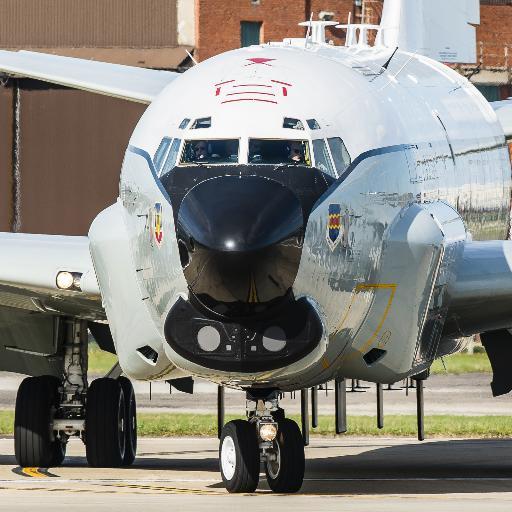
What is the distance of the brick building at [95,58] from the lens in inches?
2362

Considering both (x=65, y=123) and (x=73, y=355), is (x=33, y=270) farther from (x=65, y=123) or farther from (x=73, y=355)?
(x=65, y=123)

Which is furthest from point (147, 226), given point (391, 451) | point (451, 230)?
point (391, 451)

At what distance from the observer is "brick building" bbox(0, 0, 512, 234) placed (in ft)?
197

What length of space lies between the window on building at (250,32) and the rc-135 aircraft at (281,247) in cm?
4603

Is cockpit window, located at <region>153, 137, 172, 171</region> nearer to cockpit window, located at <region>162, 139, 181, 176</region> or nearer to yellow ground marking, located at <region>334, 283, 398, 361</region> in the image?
cockpit window, located at <region>162, 139, 181, 176</region>

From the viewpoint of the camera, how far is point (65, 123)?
60.0 metres

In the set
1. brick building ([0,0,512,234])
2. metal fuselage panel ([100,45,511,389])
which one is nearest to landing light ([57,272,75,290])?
metal fuselage panel ([100,45,511,389])

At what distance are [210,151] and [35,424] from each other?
697 centimetres

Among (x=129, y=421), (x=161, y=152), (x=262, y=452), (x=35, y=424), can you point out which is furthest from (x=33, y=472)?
(x=161, y=152)

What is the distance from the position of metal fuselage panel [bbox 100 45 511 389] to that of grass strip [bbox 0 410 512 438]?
1070 cm

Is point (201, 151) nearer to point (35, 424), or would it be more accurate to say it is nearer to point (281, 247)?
point (281, 247)

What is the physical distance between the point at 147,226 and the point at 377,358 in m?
2.78

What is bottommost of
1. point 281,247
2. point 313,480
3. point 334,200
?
point 313,480

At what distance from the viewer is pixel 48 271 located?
19156 millimetres
